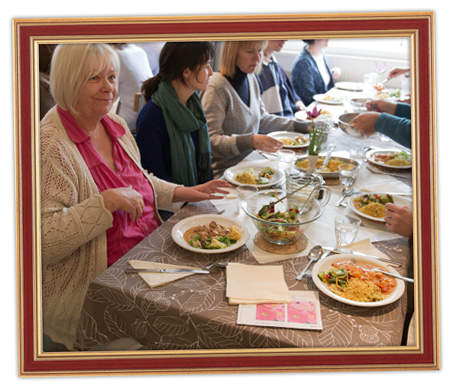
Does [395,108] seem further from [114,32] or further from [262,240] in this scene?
[114,32]

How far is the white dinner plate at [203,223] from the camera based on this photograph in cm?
127

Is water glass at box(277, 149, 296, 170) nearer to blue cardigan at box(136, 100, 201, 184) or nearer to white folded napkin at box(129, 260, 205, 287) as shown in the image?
blue cardigan at box(136, 100, 201, 184)

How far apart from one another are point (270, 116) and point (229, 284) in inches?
83.9

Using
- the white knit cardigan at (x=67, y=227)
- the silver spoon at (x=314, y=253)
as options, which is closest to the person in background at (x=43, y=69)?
the white knit cardigan at (x=67, y=227)

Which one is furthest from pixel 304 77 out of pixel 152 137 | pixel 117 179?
pixel 117 179

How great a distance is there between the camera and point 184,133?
2.20m

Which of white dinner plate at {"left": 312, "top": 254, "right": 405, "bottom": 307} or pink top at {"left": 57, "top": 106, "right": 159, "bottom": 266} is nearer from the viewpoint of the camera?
white dinner plate at {"left": 312, "top": 254, "right": 405, "bottom": 307}

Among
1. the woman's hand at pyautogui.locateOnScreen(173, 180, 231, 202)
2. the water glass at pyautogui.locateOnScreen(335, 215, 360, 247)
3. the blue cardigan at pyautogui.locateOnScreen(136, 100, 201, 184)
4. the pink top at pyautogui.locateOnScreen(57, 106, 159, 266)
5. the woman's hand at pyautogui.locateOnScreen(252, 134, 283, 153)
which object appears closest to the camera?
the water glass at pyautogui.locateOnScreen(335, 215, 360, 247)

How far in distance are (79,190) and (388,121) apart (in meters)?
1.50

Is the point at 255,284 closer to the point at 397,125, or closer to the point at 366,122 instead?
the point at 397,125

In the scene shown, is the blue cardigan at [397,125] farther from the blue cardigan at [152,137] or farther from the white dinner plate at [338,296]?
the blue cardigan at [152,137]

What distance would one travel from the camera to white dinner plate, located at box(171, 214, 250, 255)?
1.27m

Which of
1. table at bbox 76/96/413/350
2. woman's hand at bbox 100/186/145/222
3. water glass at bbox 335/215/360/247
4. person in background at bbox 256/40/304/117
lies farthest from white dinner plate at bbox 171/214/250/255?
person in background at bbox 256/40/304/117

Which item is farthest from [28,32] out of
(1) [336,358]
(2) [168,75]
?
(1) [336,358]
